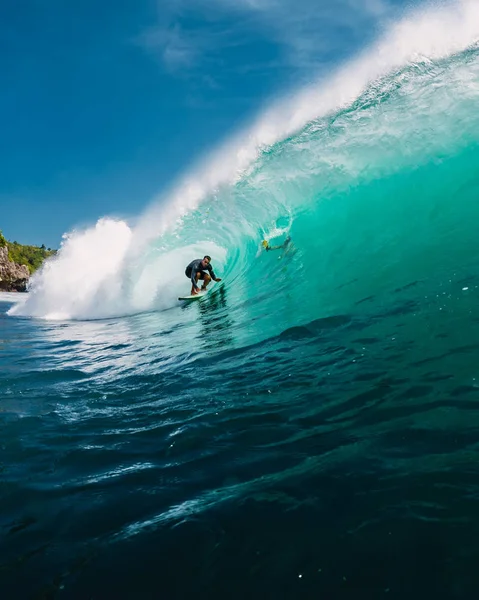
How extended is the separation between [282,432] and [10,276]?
8516cm

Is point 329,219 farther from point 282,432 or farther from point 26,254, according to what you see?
point 26,254

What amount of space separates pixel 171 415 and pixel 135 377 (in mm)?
1735

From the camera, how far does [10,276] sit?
76312 mm

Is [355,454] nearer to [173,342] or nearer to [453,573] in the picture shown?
[453,573]

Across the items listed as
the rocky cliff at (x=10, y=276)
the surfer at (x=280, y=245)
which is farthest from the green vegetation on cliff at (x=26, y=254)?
the surfer at (x=280, y=245)

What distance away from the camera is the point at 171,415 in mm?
3887

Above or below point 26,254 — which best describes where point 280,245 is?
below

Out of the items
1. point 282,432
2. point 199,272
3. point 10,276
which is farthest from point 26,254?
point 282,432

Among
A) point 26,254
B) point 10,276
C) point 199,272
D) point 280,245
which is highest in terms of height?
point 26,254

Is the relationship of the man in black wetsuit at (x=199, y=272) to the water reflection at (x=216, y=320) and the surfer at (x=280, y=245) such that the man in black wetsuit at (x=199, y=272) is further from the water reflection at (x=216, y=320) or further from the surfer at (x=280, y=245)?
the surfer at (x=280, y=245)

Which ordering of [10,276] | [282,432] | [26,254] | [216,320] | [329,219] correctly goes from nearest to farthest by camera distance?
1. [282,432]
2. [216,320]
3. [329,219]
4. [10,276]
5. [26,254]

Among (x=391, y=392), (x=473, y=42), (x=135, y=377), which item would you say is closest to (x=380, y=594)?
(x=391, y=392)

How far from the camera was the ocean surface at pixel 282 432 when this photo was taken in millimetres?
1842

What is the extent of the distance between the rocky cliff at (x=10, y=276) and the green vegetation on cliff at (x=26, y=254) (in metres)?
7.96
